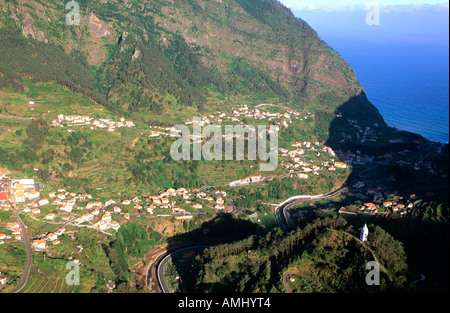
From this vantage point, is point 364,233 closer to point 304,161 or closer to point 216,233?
point 216,233

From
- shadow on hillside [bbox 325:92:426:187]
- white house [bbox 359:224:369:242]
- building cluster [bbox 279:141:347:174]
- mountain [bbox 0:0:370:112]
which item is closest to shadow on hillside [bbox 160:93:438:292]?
shadow on hillside [bbox 325:92:426:187]

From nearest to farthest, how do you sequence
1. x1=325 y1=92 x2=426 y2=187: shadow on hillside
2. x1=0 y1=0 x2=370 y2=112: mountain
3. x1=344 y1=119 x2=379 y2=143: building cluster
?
x1=325 y1=92 x2=426 y2=187: shadow on hillside < x1=0 y1=0 x2=370 y2=112: mountain < x1=344 y1=119 x2=379 y2=143: building cluster

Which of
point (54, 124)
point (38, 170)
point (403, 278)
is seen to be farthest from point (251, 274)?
point (54, 124)

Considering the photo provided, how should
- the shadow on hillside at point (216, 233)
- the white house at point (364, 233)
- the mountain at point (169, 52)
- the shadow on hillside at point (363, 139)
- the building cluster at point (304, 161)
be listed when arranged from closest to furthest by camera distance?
the white house at point (364, 233) < the shadow on hillside at point (216, 233) < the building cluster at point (304, 161) < the shadow on hillside at point (363, 139) < the mountain at point (169, 52)

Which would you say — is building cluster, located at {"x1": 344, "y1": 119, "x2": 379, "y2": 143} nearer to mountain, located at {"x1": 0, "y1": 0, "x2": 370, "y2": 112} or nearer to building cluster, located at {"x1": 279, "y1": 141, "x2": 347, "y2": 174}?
building cluster, located at {"x1": 279, "y1": 141, "x2": 347, "y2": 174}

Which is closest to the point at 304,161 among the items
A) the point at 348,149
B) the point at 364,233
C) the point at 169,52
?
the point at 348,149

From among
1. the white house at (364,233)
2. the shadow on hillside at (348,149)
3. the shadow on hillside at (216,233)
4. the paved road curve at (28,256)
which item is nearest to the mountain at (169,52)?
the shadow on hillside at (348,149)

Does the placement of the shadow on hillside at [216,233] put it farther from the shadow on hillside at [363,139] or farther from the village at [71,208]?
the shadow on hillside at [363,139]

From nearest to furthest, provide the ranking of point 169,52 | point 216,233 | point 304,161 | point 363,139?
point 216,233, point 304,161, point 363,139, point 169,52

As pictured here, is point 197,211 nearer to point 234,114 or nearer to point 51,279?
point 51,279
